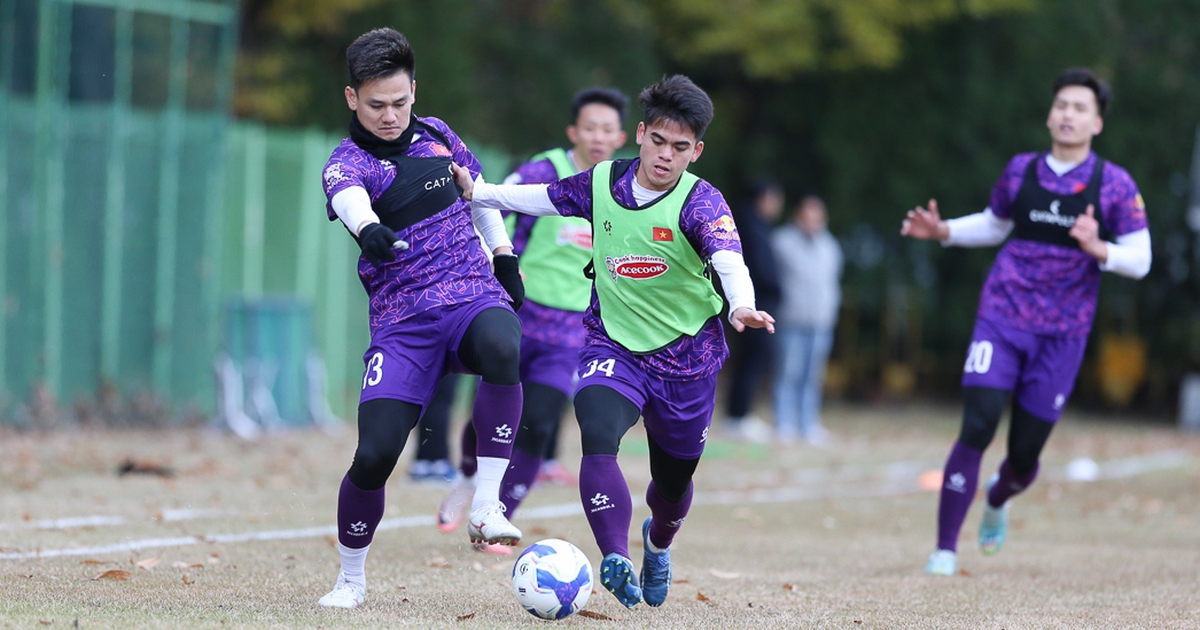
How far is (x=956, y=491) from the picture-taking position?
749 centimetres

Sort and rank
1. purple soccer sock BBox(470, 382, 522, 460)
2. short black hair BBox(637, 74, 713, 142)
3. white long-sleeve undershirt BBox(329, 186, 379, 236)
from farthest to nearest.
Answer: purple soccer sock BBox(470, 382, 522, 460) → short black hair BBox(637, 74, 713, 142) → white long-sleeve undershirt BBox(329, 186, 379, 236)

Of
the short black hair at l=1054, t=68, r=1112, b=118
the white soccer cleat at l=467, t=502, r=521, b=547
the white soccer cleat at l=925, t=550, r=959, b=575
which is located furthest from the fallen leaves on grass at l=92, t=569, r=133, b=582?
the short black hair at l=1054, t=68, r=1112, b=118

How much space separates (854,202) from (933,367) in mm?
2681

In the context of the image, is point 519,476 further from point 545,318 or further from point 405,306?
point 405,306

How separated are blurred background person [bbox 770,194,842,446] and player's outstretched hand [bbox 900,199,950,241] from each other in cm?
835

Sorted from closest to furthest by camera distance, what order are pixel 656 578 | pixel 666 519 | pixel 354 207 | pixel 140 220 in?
pixel 354 207, pixel 656 578, pixel 666 519, pixel 140 220

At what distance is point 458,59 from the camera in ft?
58.3

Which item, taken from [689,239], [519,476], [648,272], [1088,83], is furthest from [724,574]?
[1088,83]

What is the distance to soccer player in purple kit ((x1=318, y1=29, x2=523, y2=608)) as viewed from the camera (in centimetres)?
544

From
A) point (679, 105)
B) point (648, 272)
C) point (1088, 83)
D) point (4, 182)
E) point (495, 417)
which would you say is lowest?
point (495, 417)

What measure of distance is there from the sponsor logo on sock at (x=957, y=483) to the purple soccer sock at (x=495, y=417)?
109 inches

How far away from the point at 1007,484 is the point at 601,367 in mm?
3050

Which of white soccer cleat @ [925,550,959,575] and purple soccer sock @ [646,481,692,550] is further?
white soccer cleat @ [925,550,959,575]

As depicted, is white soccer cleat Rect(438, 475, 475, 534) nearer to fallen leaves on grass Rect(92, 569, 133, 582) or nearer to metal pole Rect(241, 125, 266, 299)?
fallen leaves on grass Rect(92, 569, 133, 582)
